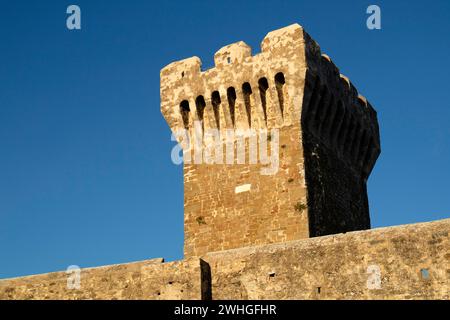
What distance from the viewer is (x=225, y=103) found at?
19.3 m

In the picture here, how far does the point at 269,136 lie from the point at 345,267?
631 centimetres

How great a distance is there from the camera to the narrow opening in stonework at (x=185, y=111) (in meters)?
20.0

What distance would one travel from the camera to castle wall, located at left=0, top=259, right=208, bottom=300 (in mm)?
13945

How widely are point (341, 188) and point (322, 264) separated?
23.1ft

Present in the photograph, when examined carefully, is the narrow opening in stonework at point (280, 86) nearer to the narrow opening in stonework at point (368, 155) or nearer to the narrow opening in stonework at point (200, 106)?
the narrow opening in stonework at point (200, 106)

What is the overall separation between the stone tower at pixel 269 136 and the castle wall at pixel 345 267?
141 inches

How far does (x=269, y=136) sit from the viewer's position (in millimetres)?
18516

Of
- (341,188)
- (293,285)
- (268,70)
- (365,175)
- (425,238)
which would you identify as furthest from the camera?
(365,175)

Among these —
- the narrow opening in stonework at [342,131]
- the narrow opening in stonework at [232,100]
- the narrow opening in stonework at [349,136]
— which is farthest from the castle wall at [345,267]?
the narrow opening in stonework at [349,136]

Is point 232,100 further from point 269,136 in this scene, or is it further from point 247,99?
point 269,136

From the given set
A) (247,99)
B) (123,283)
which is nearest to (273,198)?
(247,99)

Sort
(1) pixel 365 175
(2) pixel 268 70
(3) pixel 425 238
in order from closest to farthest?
(3) pixel 425 238
(2) pixel 268 70
(1) pixel 365 175
